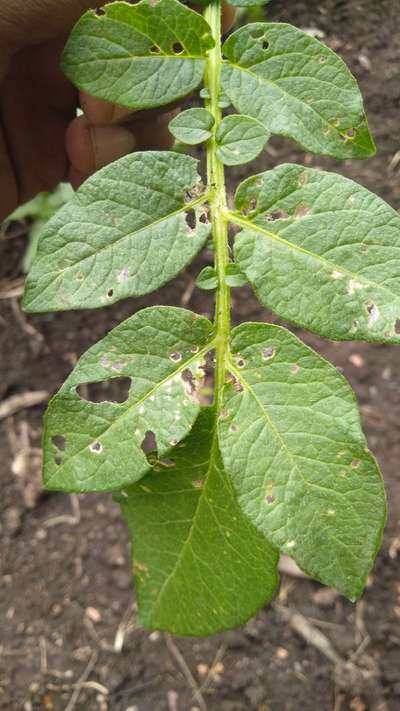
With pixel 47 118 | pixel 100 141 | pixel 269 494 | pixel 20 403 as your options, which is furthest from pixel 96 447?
pixel 20 403

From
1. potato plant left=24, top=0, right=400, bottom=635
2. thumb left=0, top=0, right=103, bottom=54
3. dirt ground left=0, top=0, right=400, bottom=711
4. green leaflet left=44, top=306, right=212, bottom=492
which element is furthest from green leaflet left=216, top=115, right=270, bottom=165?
dirt ground left=0, top=0, right=400, bottom=711

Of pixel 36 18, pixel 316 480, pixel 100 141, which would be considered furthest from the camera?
pixel 100 141

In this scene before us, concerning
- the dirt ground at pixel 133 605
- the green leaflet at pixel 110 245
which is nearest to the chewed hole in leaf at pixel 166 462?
the green leaflet at pixel 110 245

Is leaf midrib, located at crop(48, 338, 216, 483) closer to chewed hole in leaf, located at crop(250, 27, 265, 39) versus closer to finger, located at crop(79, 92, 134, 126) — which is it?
chewed hole in leaf, located at crop(250, 27, 265, 39)

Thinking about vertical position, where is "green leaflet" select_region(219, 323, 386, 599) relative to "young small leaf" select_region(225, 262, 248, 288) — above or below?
below

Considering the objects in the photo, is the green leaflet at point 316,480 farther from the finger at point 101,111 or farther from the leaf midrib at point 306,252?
the finger at point 101,111

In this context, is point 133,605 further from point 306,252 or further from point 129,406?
point 306,252
